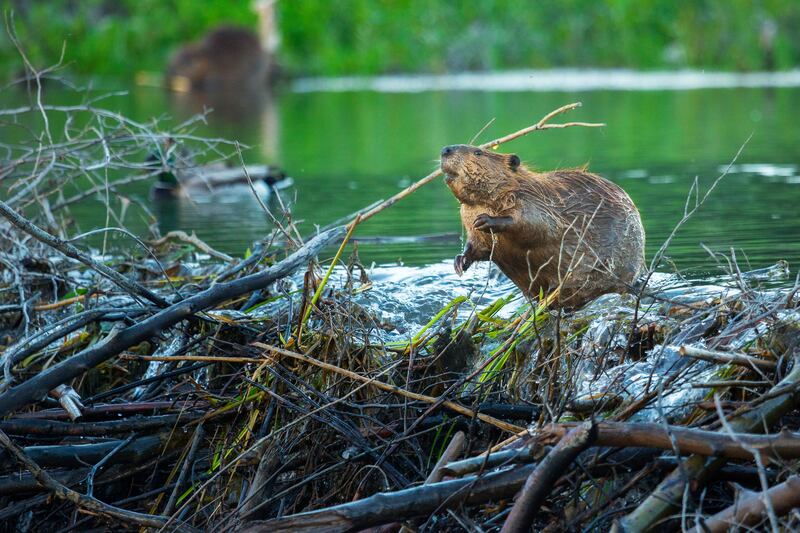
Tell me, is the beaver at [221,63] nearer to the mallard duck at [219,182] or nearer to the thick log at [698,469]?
the mallard duck at [219,182]

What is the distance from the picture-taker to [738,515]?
255cm

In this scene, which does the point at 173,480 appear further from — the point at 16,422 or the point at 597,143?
the point at 597,143

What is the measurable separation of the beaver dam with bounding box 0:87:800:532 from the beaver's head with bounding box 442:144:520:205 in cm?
7

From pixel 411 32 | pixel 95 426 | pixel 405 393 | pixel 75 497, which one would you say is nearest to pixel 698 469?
pixel 405 393

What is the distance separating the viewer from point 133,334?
363 cm

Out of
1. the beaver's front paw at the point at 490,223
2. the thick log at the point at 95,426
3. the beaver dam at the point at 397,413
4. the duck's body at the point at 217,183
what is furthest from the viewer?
the duck's body at the point at 217,183

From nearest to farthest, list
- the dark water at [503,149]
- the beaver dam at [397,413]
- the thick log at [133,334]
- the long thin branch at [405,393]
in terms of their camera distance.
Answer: the beaver dam at [397,413], the long thin branch at [405,393], the thick log at [133,334], the dark water at [503,149]

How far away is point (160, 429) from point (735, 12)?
2545cm

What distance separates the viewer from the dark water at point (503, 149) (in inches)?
271

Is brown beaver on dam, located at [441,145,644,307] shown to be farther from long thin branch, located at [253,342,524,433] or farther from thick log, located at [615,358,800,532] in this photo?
thick log, located at [615,358,800,532]

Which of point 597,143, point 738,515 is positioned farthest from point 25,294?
point 597,143

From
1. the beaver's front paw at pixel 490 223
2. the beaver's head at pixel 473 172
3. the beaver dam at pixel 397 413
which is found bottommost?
the beaver dam at pixel 397 413

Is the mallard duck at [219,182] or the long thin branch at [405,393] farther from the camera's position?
the mallard duck at [219,182]

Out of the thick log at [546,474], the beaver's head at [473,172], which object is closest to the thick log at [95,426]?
the beaver's head at [473,172]
